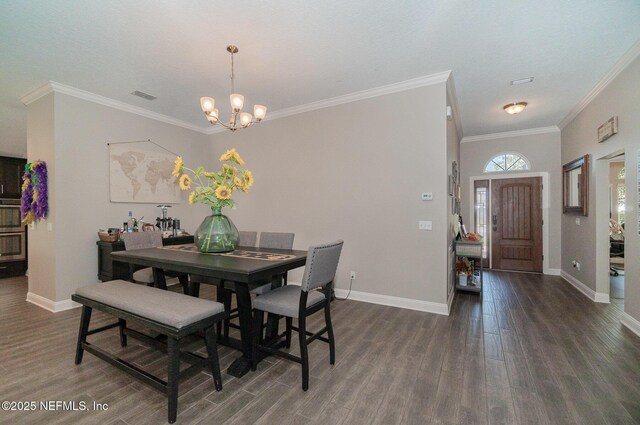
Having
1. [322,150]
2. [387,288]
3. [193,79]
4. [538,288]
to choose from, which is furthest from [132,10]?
[538,288]

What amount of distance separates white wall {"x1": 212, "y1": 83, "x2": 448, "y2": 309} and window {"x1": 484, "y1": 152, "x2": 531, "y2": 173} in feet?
8.92

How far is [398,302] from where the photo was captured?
3.66 m

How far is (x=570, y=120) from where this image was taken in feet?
15.9

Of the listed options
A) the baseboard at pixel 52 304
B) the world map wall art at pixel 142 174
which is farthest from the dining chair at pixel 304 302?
the world map wall art at pixel 142 174

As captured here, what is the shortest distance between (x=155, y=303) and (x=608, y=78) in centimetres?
533

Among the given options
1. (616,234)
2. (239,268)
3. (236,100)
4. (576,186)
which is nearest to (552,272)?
(616,234)

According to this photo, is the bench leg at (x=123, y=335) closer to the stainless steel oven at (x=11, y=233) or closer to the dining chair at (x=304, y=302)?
the dining chair at (x=304, y=302)

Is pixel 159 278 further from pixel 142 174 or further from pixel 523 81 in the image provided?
pixel 523 81

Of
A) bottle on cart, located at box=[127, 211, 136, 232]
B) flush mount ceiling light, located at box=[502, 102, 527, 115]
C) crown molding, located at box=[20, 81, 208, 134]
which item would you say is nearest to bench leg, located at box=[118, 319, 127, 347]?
bottle on cart, located at box=[127, 211, 136, 232]

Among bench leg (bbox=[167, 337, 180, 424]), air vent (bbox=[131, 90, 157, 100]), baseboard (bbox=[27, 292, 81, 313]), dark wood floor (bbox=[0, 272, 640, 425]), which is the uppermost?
air vent (bbox=[131, 90, 157, 100])

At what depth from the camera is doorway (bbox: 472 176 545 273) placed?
5680 millimetres

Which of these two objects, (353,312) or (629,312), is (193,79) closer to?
(353,312)

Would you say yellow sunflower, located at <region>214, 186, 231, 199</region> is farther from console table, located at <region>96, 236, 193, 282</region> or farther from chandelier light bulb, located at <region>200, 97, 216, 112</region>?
console table, located at <region>96, 236, 193, 282</region>

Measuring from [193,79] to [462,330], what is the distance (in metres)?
4.22
